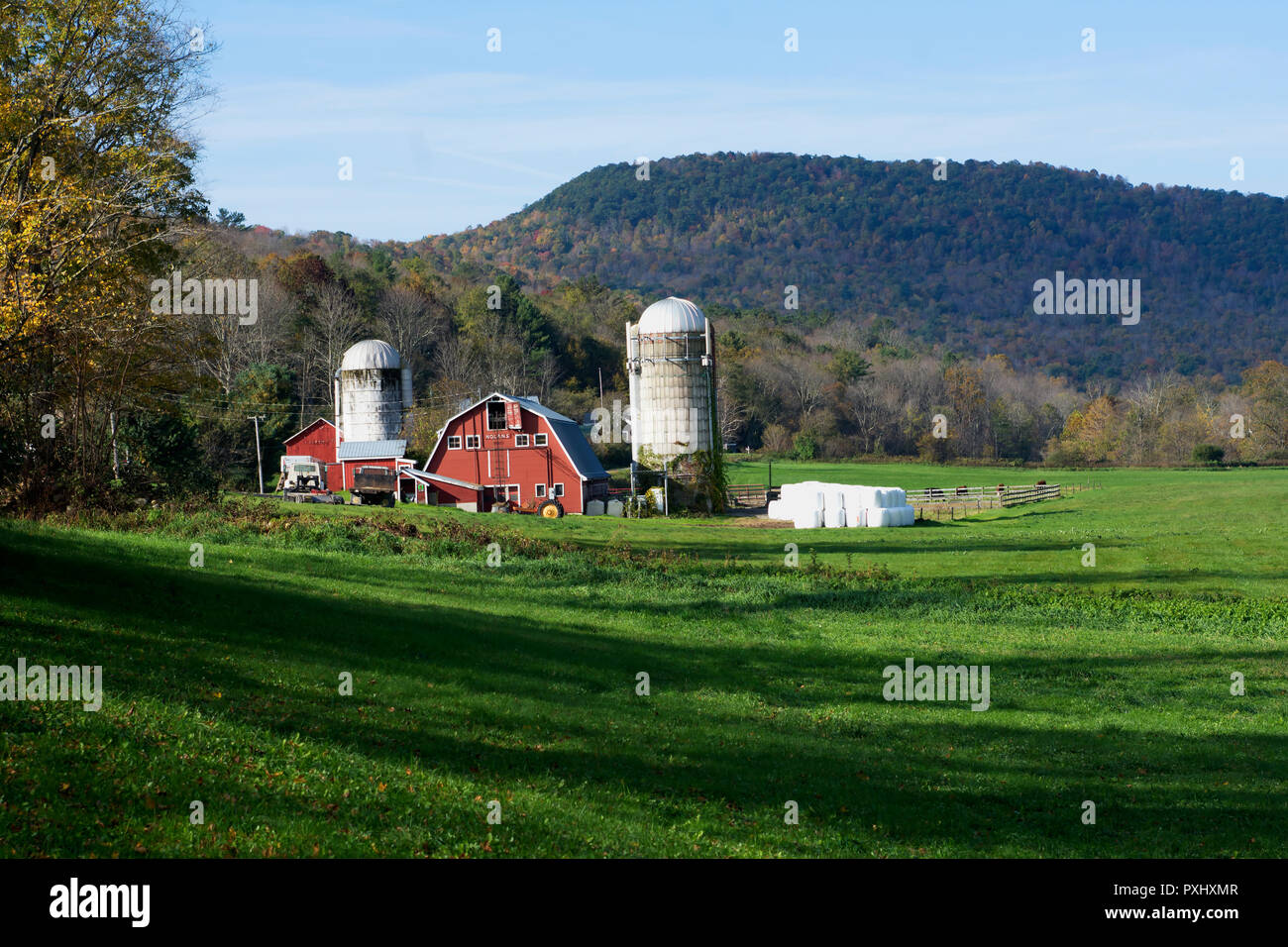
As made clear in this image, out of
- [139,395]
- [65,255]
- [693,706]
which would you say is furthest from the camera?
[139,395]

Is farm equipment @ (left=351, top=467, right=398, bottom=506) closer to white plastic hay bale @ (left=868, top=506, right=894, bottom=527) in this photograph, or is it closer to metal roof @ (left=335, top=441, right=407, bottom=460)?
metal roof @ (left=335, top=441, right=407, bottom=460)

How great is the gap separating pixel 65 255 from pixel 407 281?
4158 inches

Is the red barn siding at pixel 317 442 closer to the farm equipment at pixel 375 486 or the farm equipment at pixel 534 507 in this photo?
the farm equipment at pixel 375 486

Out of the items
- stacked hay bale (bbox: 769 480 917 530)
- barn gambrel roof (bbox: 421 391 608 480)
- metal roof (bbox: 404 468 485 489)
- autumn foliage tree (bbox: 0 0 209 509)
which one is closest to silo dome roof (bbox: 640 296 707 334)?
barn gambrel roof (bbox: 421 391 608 480)

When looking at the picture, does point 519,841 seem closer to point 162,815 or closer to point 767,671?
point 162,815

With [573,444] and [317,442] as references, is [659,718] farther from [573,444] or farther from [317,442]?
[317,442]

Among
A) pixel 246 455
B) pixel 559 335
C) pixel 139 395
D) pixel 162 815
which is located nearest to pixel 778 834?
pixel 162 815

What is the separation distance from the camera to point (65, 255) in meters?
25.4

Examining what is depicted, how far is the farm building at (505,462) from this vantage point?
64000 mm

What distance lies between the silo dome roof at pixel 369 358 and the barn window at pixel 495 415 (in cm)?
1466

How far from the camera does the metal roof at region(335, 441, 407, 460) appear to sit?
69.0m

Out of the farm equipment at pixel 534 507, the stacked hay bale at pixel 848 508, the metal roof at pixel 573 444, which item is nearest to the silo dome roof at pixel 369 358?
the metal roof at pixel 573 444

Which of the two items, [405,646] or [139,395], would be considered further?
[139,395]

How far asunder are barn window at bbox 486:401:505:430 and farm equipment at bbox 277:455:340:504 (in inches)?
405
